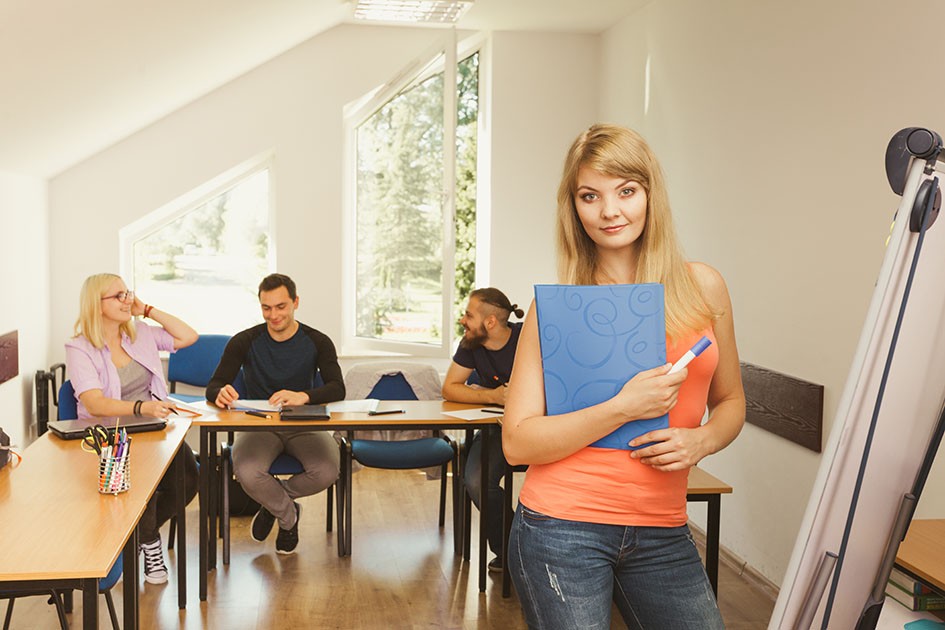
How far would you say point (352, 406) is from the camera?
173 inches

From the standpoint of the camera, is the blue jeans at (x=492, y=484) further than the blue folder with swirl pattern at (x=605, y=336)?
Yes

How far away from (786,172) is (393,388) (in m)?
2.27

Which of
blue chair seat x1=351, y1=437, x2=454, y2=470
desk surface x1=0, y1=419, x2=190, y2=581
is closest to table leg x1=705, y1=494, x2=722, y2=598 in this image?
blue chair seat x1=351, y1=437, x2=454, y2=470

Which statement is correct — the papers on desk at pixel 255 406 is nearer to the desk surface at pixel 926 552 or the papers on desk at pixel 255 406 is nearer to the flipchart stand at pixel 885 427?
the desk surface at pixel 926 552

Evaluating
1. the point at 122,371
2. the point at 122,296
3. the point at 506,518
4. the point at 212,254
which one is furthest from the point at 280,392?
the point at 212,254

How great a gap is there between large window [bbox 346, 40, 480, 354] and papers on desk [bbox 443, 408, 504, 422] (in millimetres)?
1793

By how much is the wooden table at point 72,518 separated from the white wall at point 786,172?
7.71 feet

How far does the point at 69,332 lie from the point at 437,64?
285 cm

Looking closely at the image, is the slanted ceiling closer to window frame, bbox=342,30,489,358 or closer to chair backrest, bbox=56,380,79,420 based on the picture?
window frame, bbox=342,30,489,358

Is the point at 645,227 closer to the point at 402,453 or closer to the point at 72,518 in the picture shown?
the point at 72,518

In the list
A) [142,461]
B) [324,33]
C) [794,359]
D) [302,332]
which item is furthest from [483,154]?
[142,461]

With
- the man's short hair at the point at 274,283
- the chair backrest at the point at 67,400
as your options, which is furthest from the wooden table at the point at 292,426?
the man's short hair at the point at 274,283

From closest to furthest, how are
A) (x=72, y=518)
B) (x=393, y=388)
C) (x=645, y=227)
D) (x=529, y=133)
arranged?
(x=645, y=227)
(x=72, y=518)
(x=393, y=388)
(x=529, y=133)

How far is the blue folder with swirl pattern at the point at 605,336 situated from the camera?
1.43 meters
